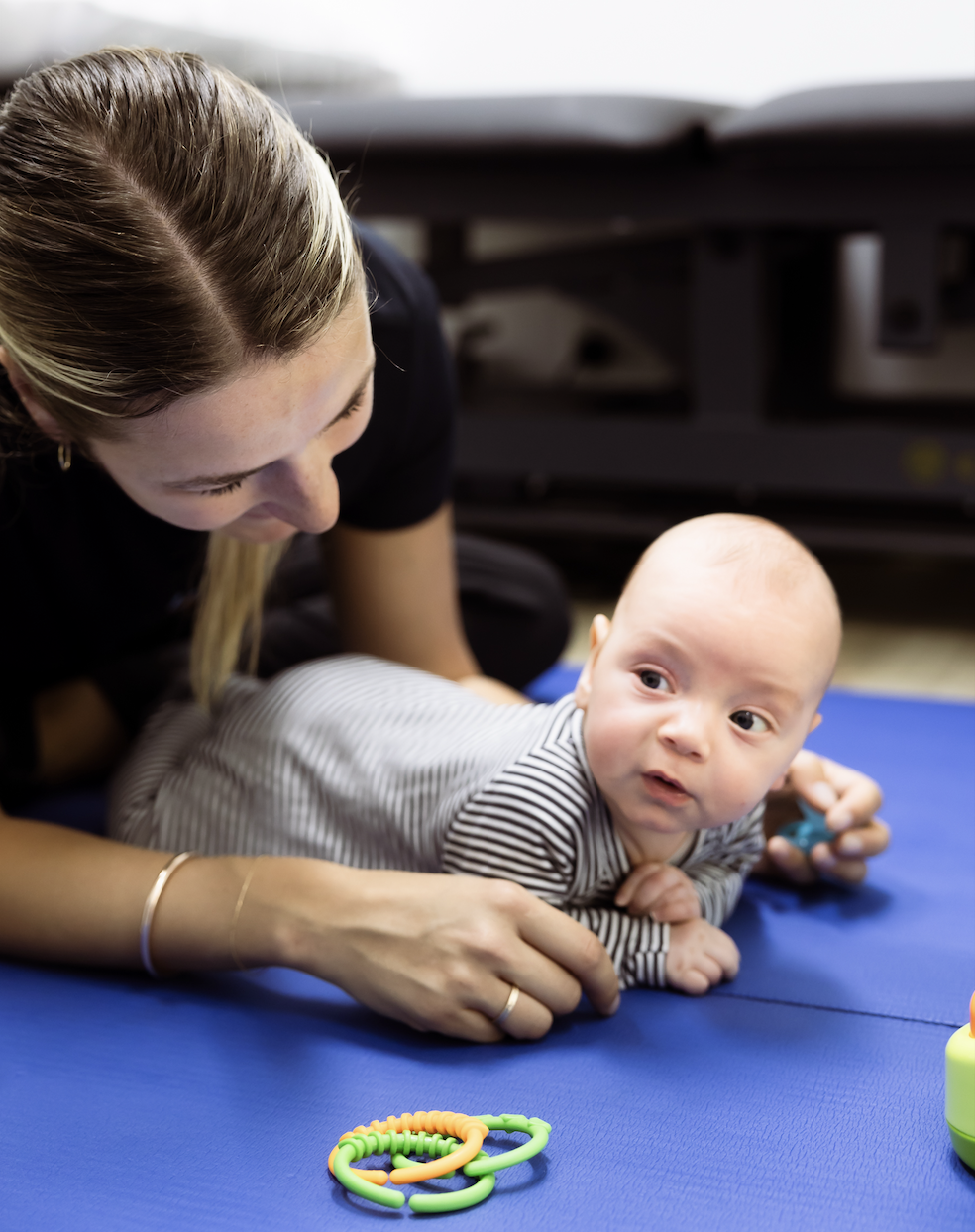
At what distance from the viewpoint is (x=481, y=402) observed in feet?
7.96

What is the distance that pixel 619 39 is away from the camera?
2.65m

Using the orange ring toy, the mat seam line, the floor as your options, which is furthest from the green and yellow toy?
the floor

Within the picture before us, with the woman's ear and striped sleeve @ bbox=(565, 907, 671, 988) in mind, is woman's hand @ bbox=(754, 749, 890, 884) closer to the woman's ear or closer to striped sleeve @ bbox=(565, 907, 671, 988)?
striped sleeve @ bbox=(565, 907, 671, 988)

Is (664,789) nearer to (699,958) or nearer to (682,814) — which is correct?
(682,814)

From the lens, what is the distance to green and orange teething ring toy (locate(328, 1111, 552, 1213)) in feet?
2.29

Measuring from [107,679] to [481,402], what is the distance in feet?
3.88

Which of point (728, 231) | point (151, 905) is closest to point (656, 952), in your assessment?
point (151, 905)

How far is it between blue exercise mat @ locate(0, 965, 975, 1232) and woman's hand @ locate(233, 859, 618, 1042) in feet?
0.12

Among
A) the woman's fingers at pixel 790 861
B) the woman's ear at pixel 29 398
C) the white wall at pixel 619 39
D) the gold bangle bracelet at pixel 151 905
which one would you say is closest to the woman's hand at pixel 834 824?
the woman's fingers at pixel 790 861

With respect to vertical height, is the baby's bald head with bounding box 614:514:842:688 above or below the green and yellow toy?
above

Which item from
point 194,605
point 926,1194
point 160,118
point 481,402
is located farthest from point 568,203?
point 926,1194

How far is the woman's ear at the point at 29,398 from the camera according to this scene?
0.86 m

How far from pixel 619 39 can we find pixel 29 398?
2.13 metres

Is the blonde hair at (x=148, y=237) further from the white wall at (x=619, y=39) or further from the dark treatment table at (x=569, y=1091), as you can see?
the white wall at (x=619, y=39)
